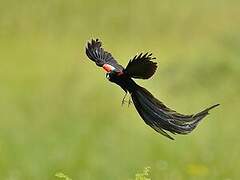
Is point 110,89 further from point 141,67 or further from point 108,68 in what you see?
point 141,67

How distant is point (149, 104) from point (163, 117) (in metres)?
0.05

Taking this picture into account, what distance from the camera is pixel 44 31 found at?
16.1 metres

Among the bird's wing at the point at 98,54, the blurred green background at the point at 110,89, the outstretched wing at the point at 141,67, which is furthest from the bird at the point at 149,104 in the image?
the blurred green background at the point at 110,89

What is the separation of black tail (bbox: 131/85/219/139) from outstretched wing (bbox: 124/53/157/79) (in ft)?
0.14

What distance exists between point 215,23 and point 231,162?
898 cm

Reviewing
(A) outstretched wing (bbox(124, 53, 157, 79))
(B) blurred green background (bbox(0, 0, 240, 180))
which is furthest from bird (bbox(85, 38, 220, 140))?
(B) blurred green background (bbox(0, 0, 240, 180))

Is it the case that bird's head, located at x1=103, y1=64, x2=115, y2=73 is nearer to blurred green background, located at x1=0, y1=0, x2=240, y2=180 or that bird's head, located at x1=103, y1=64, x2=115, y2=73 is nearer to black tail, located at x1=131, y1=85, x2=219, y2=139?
black tail, located at x1=131, y1=85, x2=219, y2=139

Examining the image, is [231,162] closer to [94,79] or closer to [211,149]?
[211,149]

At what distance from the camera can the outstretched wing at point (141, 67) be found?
1.84 meters

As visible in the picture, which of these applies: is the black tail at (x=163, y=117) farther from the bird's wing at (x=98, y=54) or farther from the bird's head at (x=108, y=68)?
the bird's wing at (x=98, y=54)

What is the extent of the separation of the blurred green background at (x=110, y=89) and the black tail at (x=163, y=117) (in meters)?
5.34

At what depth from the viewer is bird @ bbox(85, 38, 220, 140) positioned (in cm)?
179

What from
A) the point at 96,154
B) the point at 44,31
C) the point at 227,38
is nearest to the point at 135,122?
the point at 96,154

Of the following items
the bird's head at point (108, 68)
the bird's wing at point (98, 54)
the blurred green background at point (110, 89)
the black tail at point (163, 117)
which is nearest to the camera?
the black tail at point (163, 117)
